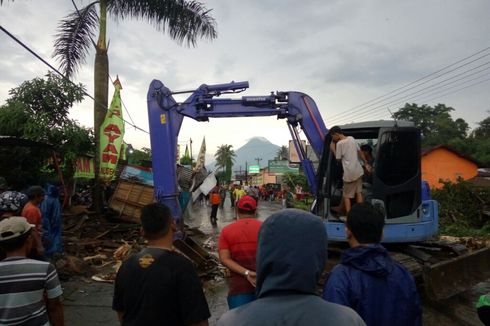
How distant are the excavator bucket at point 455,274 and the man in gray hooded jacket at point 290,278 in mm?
5118

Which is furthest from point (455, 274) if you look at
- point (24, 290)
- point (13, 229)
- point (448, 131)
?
point (448, 131)

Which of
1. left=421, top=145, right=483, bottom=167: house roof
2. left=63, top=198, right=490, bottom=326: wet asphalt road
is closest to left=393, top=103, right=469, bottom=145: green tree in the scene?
left=421, top=145, right=483, bottom=167: house roof

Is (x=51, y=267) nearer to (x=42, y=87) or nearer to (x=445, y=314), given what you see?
(x=445, y=314)

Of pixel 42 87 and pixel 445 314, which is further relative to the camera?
pixel 42 87

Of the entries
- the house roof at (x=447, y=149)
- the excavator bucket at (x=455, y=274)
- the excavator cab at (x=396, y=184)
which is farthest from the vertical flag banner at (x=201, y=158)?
the house roof at (x=447, y=149)

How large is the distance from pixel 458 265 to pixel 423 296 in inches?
40.6

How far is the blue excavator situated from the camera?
6.54m

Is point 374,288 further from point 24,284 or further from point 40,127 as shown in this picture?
point 40,127

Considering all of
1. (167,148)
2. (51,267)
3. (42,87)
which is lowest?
(51,267)

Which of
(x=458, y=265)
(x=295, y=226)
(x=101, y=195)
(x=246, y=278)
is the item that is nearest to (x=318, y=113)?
(x=458, y=265)

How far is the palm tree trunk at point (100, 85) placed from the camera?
43.7 feet

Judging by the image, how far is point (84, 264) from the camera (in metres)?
8.75

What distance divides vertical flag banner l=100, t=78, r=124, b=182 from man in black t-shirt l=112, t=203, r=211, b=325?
11.0 m

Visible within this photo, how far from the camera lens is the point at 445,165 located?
32.7 m
